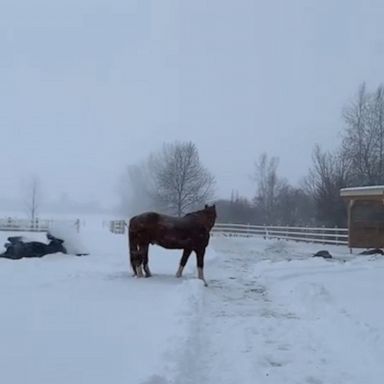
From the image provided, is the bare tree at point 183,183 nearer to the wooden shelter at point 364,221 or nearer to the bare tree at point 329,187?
the bare tree at point 329,187

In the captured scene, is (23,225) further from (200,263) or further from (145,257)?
(200,263)

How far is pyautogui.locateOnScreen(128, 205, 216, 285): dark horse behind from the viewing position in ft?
41.3

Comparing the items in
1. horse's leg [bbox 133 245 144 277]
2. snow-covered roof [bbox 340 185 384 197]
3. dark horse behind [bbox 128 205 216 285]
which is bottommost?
horse's leg [bbox 133 245 144 277]

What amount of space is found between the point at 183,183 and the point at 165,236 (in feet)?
150

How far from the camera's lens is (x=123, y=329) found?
21.7 ft

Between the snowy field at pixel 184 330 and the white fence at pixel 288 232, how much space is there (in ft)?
64.3

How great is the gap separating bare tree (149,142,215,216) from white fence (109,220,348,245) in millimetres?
10850

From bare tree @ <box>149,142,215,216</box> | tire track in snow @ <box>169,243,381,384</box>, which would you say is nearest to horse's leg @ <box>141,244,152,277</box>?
tire track in snow @ <box>169,243,381,384</box>

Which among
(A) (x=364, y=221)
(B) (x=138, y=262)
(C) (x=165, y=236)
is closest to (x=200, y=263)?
(C) (x=165, y=236)

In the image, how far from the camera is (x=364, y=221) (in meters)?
26.8

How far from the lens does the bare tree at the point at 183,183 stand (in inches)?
2272

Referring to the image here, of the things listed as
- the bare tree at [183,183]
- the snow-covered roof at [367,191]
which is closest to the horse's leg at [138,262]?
the snow-covered roof at [367,191]

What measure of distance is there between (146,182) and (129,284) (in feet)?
238

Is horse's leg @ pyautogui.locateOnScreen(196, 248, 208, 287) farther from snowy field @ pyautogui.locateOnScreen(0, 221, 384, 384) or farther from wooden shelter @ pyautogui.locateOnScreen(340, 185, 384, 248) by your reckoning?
wooden shelter @ pyautogui.locateOnScreen(340, 185, 384, 248)
